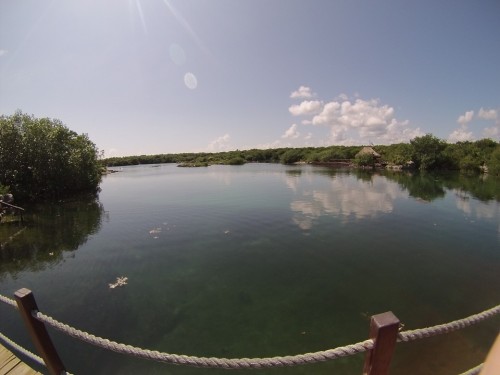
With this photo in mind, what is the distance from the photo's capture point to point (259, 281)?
11.7 meters

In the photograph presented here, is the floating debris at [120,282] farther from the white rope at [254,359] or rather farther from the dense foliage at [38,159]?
the dense foliage at [38,159]

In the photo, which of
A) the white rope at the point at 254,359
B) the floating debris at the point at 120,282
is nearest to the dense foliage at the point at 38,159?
the floating debris at the point at 120,282

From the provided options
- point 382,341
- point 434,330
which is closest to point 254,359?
point 382,341

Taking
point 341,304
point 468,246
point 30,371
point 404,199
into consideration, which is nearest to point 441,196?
point 404,199

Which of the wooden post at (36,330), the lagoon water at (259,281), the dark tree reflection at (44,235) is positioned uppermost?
the wooden post at (36,330)

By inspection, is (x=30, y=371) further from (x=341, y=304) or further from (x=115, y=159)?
(x=115, y=159)

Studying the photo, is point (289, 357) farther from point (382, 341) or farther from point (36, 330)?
point (36, 330)

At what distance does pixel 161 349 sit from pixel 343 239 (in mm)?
12180

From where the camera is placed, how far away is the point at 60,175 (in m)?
36.6

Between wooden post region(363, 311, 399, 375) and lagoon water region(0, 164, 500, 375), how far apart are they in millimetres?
5889

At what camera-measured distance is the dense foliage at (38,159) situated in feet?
105

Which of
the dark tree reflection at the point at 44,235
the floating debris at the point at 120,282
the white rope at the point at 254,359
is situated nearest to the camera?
the white rope at the point at 254,359

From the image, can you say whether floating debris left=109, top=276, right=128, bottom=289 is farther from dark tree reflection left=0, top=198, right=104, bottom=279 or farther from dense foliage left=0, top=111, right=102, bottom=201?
dense foliage left=0, top=111, right=102, bottom=201

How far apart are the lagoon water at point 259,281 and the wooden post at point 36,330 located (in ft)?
14.6
